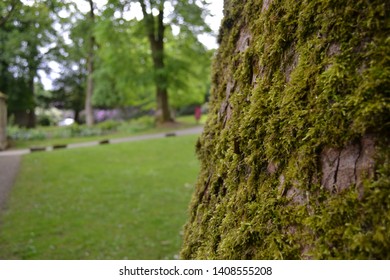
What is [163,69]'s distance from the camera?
69.0 ft

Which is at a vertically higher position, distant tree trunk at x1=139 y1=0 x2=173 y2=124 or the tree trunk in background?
distant tree trunk at x1=139 y1=0 x2=173 y2=124

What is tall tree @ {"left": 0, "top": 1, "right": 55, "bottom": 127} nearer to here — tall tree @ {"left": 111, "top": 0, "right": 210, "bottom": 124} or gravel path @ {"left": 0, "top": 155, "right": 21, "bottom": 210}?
tall tree @ {"left": 111, "top": 0, "right": 210, "bottom": 124}

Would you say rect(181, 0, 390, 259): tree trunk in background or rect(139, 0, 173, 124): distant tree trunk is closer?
rect(181, 0, 390, 259): tree trunk in background

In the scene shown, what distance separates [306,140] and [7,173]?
36.9 feet

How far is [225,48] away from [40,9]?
4.19 meters

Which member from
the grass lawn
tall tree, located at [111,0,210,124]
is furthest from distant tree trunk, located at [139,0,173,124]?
the grass lawn

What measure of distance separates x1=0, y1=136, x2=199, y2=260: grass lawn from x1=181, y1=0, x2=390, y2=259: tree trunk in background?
12.9 ft

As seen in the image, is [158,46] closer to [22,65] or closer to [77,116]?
[22,65]

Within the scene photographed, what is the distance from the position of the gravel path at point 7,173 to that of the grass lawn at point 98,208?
185 mm

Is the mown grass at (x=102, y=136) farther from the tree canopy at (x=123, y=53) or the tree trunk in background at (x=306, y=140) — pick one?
the tree trunk in background at (x=306, y=140)

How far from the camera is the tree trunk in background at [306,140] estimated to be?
3.04ft

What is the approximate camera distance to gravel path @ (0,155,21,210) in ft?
27.3

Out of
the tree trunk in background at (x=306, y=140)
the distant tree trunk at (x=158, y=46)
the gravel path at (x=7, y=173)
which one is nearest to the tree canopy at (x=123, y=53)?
the distant tree trunk at (x=158, y=46)
